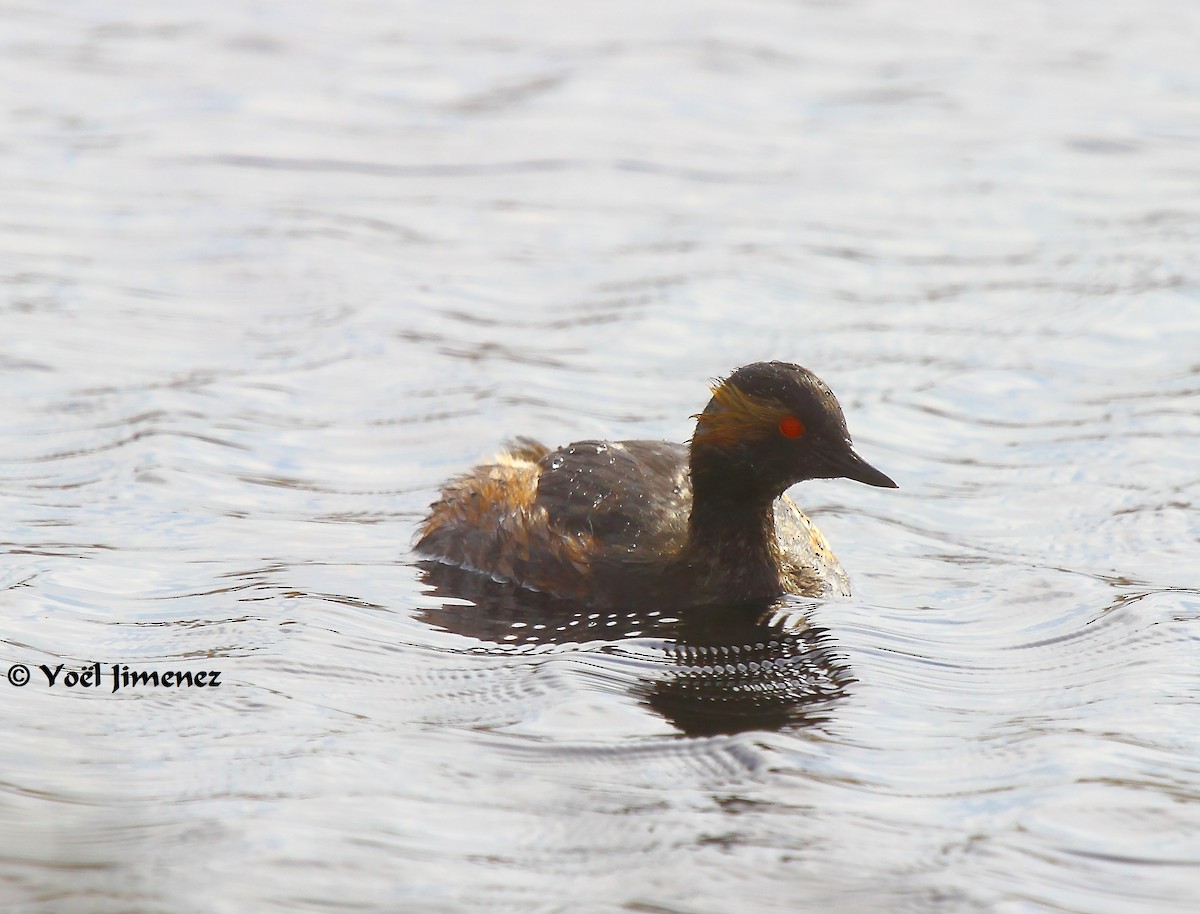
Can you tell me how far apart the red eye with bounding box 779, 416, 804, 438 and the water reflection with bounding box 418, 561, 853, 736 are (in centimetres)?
72

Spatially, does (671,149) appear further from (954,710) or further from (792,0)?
(954,710)

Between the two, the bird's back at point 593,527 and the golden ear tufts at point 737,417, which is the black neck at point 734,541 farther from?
the golden ear tufts at point 737,417

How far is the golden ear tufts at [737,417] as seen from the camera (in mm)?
7727

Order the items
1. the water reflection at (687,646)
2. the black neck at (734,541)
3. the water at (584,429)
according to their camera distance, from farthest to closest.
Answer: the black neck at (734,541)
the water reflection at (687,646)
the water at (584,429)

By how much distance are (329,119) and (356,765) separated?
11.2 m

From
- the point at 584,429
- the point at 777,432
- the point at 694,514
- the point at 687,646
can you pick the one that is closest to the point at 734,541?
the point at 694,514

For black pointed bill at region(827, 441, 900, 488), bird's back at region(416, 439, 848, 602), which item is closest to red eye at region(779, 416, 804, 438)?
black pointed bill at region(827, 441, 900, 488)

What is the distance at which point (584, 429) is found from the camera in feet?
33.5

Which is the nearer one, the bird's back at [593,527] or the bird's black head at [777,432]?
the bird's black head at [777,432]

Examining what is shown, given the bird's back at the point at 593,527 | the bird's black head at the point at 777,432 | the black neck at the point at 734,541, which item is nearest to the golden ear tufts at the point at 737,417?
the bird's black head at the point at 777,432

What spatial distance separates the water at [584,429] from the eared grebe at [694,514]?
0.31m

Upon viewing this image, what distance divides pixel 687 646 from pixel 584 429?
119 inches

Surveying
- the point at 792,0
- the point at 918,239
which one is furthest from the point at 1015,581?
the point at 792,0

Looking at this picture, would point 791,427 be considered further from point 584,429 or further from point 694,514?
point 584,429
